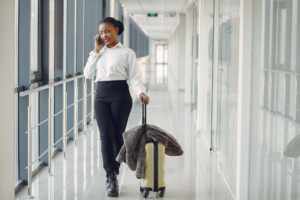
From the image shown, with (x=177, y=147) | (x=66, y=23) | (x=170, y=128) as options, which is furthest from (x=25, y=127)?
(x=170, y=128)

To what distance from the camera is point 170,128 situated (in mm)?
9258

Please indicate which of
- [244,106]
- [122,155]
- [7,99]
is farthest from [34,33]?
[244,106]

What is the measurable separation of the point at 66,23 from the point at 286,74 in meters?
5.63

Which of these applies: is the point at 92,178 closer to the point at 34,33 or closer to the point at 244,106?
the point at 34,33

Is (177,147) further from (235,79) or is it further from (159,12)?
(159,12)

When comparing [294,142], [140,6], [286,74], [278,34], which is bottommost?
[294,142]

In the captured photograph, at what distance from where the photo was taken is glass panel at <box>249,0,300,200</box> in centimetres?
288

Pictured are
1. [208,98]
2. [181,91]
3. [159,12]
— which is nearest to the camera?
[208,98]

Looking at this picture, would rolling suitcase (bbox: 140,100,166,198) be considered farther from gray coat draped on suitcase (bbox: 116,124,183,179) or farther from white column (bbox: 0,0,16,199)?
white column (bbox: 0,0,16,199)

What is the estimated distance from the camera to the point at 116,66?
15.9 feet

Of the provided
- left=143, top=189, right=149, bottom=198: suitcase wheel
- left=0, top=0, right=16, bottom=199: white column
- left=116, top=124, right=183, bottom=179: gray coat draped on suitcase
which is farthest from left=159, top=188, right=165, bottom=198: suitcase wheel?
left=0, top=0, right=16, bottom=199: white column

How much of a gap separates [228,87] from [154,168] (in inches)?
53.9

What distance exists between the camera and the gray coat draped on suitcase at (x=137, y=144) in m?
4.59

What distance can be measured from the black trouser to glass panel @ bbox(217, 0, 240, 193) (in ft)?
3.42
